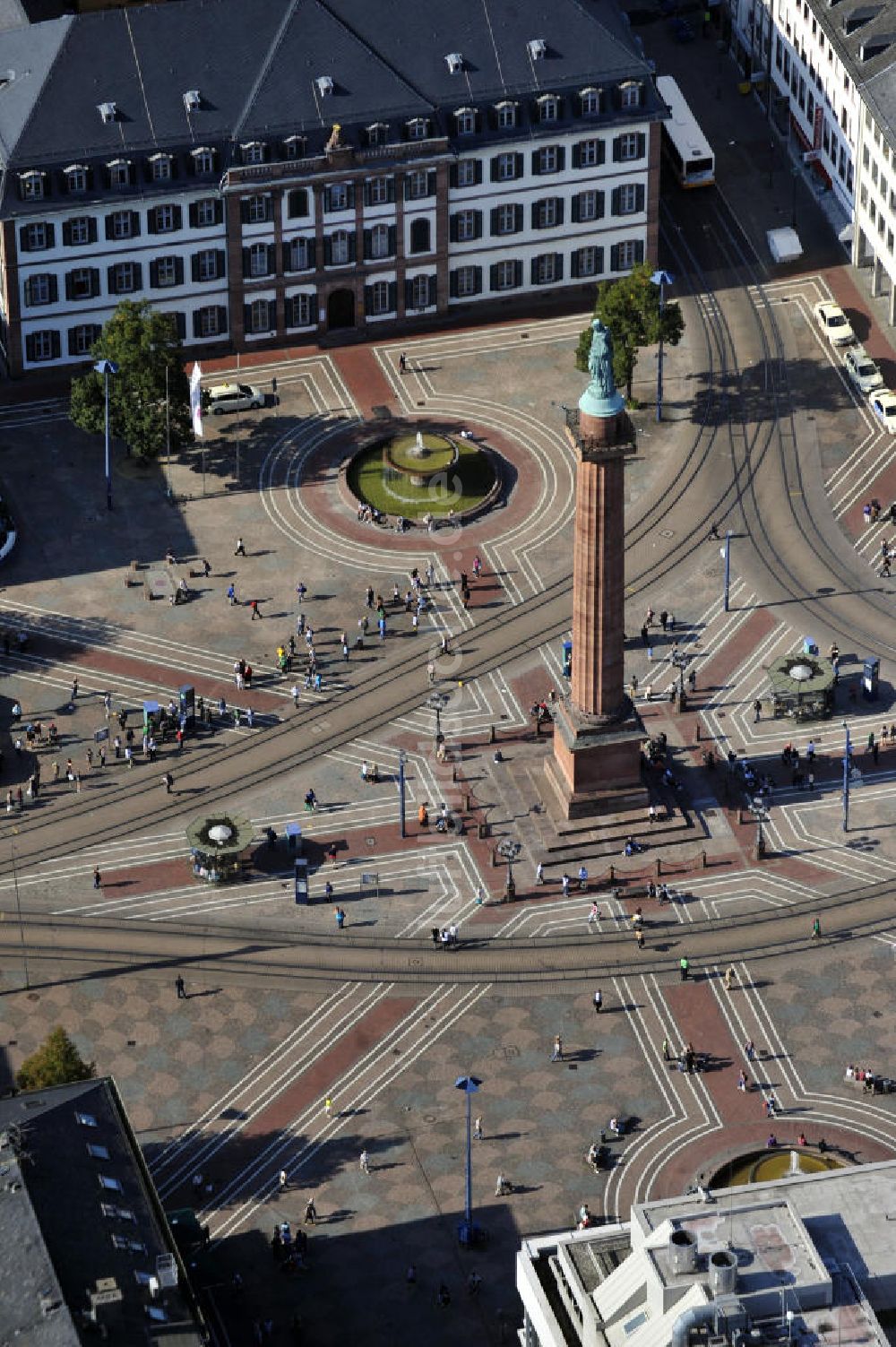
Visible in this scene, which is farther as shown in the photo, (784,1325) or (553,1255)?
(553,1255)

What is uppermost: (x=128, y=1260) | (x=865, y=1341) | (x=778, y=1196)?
(x=128, y=1260)

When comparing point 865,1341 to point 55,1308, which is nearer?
point 865,1341

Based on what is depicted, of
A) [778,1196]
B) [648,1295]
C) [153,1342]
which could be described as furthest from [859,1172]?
[153,1342]

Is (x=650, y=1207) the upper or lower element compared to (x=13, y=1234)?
lower

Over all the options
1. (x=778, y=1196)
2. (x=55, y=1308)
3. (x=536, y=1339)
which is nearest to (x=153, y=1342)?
(x=55, y=1308)

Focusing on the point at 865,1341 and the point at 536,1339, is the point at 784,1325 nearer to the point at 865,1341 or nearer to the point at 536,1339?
the point at 865,1341

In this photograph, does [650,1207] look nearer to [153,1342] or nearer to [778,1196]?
[778,1196]
